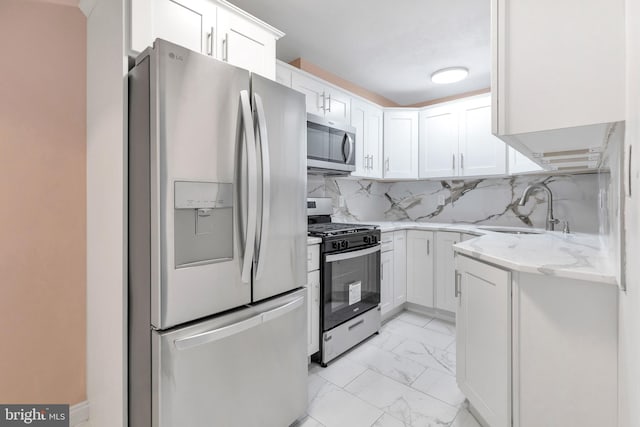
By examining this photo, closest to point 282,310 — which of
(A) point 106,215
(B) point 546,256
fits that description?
(A) point 106,215

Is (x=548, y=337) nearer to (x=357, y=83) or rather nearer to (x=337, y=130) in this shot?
(x=337, y=130)

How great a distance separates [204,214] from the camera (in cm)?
121

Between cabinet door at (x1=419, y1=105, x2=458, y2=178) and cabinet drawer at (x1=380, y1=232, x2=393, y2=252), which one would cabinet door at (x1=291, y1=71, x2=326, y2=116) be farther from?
cabinet door at (x1=419, y1=105, x2=458, y2=178)

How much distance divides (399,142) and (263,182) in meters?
2.51

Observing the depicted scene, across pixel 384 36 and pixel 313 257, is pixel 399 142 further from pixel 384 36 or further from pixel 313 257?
pixel 313 257

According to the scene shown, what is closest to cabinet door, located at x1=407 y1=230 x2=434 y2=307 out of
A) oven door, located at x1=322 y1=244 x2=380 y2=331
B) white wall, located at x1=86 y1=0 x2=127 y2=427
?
oven door, located at x1=322 y1=244 x2=380 y2=331

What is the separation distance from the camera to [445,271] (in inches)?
115

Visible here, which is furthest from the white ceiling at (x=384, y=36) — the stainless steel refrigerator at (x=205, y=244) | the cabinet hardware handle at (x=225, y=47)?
the stainless steel refrigerator at (x=205, y=244)

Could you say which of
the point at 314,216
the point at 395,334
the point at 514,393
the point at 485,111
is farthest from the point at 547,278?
the point at 485,111

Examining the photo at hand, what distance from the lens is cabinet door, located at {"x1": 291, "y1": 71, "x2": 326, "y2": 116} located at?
2.43 metres

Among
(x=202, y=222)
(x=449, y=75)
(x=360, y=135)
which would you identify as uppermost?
(x=449, y=75)

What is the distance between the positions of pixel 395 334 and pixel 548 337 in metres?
1.62

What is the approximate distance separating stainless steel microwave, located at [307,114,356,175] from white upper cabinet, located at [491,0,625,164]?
140cm

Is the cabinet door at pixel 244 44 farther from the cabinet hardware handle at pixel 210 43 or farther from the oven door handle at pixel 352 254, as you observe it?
the oven door handle at pixel 352 254
